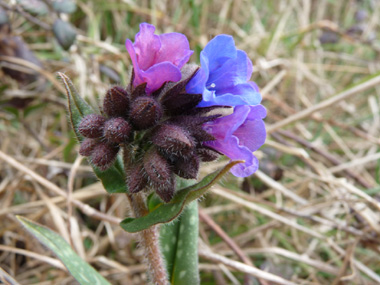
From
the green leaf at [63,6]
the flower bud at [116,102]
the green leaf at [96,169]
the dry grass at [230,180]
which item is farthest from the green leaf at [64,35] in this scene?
the flower bud at [116,102]

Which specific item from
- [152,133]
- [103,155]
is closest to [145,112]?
[152,133]

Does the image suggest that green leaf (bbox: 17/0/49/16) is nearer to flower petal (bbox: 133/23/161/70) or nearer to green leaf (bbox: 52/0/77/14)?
green leaf (bbox: 52/0/77/14)

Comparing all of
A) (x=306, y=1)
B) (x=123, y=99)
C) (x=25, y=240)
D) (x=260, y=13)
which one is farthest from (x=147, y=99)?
(x=260, y=13)

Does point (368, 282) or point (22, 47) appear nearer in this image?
point (368, 282)

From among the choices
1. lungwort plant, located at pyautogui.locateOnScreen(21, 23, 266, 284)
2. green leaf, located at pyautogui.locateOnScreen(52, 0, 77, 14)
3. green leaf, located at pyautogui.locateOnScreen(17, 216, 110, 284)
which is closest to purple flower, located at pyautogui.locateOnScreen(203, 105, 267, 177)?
lungwort plant, located at pyautogui.locateOnScreen(21, 23, 266, 284)

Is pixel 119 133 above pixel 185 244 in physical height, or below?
above

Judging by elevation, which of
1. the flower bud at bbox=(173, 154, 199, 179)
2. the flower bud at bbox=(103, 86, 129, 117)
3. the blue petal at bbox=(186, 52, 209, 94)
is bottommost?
the flower bud at bbox=(173, 154, 199, 179)

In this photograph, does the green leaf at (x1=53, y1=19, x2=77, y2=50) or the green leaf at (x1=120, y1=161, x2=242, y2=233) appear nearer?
the green leaf at (x1=120, y1=161, x2=242, y2=233)

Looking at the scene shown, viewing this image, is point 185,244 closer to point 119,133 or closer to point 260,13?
point 119,133
